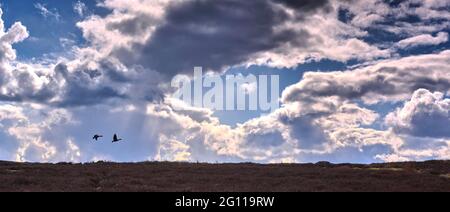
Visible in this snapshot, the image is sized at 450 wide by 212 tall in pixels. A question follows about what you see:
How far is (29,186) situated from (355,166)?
32057 mm

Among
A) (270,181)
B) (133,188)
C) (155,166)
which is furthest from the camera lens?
(155,166)

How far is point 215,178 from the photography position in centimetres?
4672

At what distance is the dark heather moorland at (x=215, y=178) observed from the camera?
4066 centimetres

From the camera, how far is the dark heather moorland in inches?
1601

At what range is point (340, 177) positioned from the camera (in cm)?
4759

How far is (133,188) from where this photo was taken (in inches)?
1588
